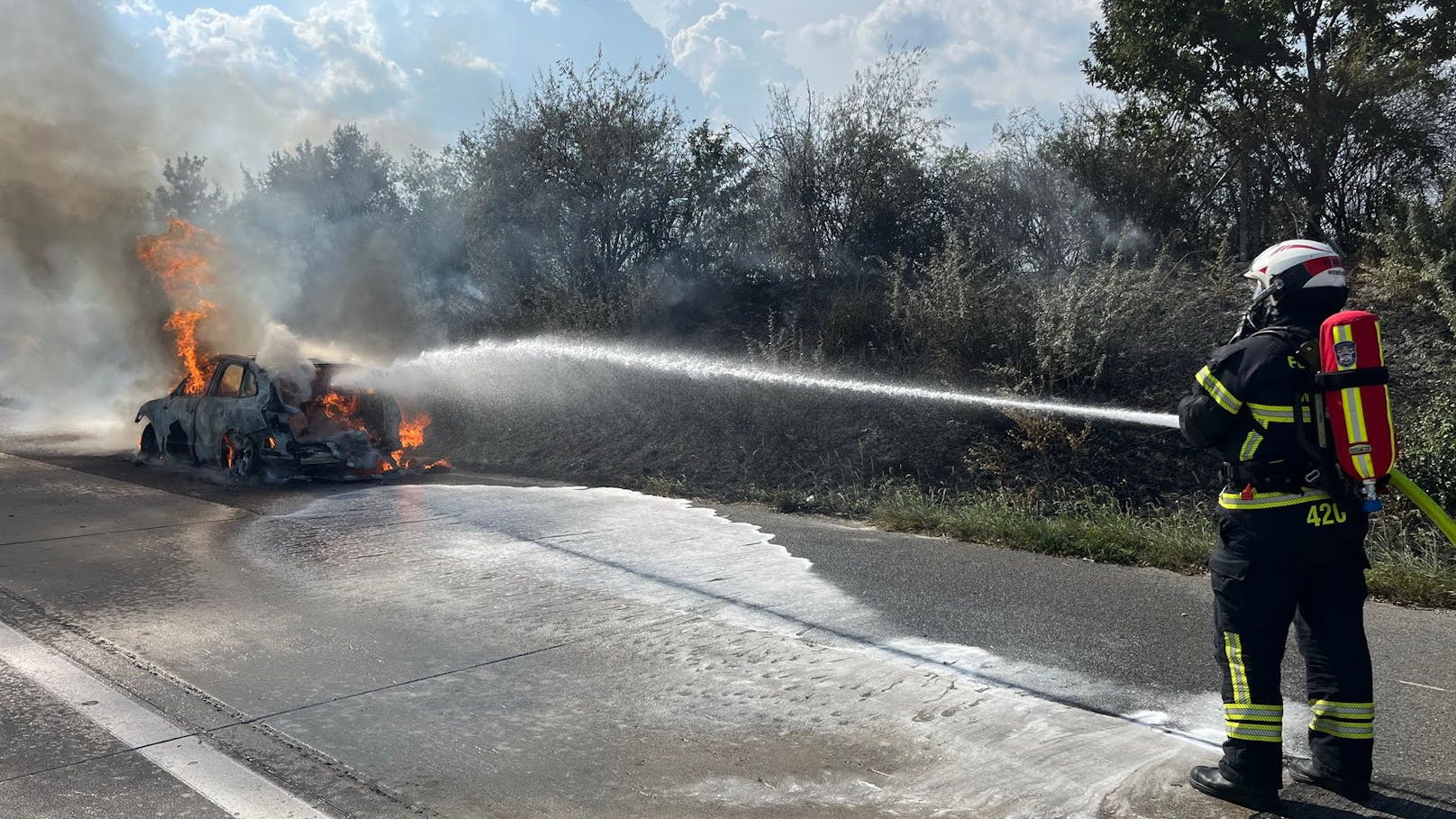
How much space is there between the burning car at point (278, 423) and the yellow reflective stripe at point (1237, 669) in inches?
387

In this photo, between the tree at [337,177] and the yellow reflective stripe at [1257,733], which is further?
the tree at [337,177]

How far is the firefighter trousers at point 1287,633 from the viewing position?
3.35 metres

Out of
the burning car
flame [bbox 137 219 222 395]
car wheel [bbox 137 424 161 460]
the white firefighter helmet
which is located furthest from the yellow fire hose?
flame [bbox 137 219 222 395]

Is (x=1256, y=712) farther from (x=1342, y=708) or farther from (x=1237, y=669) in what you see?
(x=1342, y=708)

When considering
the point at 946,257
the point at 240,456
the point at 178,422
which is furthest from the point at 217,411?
the point at 946,257

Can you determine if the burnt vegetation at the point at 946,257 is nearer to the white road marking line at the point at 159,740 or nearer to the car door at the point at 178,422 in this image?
the car door at the point at 178,422

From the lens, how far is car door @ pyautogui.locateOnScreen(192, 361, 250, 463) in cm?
1184

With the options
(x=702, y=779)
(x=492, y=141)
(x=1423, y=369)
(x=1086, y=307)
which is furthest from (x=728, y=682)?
(x=492, y=141)

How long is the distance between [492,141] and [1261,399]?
1507cm

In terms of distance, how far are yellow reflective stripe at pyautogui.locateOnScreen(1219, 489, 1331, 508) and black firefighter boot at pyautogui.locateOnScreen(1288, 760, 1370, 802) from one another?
2.83 ft

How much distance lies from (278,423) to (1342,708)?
34.2ft

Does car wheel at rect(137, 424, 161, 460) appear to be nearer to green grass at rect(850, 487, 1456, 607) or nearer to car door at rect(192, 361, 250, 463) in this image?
car door at rect(192, 361, 250, 463)

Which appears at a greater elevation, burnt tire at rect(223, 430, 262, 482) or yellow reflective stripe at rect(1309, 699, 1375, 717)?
burnt tire at rect(223, 430, 262, 482)

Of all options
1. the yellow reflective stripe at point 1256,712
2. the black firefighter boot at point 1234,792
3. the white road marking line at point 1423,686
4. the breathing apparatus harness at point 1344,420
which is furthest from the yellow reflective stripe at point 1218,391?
the white road marking line at point 1423,686
